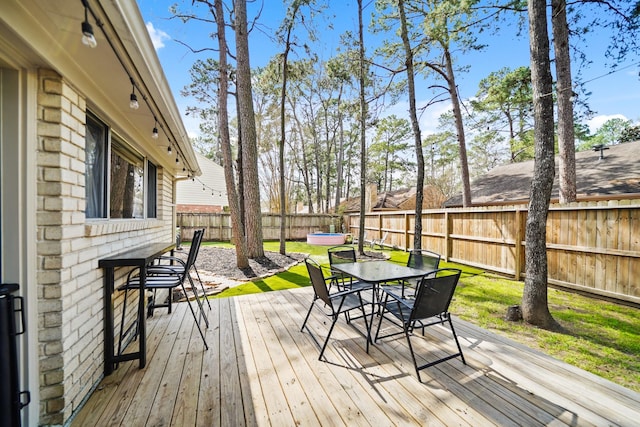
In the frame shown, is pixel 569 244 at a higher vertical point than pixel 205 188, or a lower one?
lower

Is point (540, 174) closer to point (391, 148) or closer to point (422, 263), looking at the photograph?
point (422, 263)

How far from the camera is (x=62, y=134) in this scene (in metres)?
1.70

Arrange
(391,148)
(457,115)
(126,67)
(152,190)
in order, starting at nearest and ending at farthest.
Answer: (126,67)
(152,190)
(457,115)
(391,148)

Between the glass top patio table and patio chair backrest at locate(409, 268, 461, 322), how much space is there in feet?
1.48

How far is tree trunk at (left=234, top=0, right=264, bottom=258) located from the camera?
21.3 ft

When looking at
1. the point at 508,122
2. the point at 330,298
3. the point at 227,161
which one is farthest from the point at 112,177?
the point at 508,122

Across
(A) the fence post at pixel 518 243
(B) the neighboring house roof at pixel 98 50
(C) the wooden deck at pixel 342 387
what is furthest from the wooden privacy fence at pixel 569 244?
(B) the neighboring house roof at pixel 98 50

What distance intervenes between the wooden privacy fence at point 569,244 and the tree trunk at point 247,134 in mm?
5595

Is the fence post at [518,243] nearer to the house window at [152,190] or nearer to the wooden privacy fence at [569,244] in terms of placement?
the wooden privacy fence at [569,244]

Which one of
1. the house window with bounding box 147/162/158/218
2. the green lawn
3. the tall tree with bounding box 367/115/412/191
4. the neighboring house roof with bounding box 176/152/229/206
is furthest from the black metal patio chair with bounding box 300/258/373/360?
the tall tree with bounding box 367/115/412/191

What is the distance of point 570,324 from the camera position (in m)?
3.42

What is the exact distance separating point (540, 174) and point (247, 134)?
599 cm

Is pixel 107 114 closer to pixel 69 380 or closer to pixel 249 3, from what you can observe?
pixel 69 380

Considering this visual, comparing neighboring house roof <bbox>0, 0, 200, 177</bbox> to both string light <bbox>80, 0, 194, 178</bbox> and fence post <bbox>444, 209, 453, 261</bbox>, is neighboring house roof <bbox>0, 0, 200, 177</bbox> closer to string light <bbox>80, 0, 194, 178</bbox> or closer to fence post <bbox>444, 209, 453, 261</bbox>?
string light <bbox>80, 0, 194, 178</bbox>
